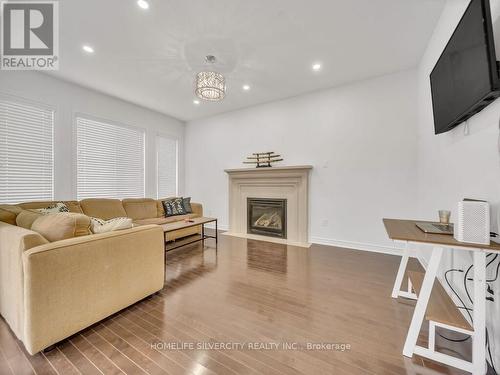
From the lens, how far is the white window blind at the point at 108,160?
399 centimetres

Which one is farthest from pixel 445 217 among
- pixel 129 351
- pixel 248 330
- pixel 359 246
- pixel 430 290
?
pixel 129 351

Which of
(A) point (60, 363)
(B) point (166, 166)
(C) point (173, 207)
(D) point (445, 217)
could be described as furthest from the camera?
(B) point (166, 166)

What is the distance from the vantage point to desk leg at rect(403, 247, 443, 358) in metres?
1.36

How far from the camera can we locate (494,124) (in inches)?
53.8

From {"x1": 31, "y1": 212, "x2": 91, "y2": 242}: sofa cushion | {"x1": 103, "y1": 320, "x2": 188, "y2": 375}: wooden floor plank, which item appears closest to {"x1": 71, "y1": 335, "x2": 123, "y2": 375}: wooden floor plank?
{"x1": 103, "y1": 320, "x2": 188, "y2": 375}: wooden floor plank

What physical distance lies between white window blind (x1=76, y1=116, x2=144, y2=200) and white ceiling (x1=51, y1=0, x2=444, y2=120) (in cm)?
88

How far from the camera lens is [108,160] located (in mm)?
4391

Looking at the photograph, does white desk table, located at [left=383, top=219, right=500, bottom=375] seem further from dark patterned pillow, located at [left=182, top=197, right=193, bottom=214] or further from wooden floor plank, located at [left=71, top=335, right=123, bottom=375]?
dark patterned pillow, located at [left=182, top=197, right=193, bottom=214]

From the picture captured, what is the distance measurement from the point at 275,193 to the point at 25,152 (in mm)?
4372

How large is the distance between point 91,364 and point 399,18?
13.8ft

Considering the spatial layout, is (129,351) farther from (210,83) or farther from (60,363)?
(210,83)

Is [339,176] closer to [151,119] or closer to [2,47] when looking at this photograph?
[151,119]

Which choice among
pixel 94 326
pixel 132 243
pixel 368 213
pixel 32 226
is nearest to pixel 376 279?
pixel 368 213

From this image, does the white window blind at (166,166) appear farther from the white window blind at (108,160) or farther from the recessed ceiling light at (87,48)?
the recessed ceiling light at (87,48)
